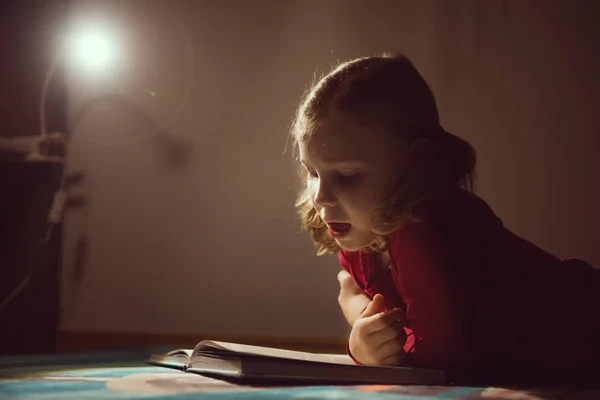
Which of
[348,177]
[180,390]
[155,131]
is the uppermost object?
[155,131]

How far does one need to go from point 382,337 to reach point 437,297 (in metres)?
0.09

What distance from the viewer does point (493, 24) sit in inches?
62.5

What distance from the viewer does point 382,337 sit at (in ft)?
2.55

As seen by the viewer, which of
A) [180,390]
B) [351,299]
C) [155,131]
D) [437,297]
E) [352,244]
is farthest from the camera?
[155,131]

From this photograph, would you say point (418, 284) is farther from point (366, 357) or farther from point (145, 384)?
point (145, 384)

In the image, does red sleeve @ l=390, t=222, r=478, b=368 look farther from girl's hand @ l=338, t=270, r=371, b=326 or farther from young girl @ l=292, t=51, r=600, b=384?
girl's hand @ l=338, t=270, r=371, b=326

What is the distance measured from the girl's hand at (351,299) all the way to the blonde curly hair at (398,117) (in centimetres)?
15

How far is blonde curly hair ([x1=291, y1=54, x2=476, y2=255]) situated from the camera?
80 centimetres

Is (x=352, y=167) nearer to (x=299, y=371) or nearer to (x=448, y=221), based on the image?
(x=448, y=221)

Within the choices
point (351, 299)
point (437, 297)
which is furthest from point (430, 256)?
point (351, 299)

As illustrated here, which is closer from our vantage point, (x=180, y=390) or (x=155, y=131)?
(x=180, y=390)

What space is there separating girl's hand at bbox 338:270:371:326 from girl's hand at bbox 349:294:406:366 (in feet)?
0.51

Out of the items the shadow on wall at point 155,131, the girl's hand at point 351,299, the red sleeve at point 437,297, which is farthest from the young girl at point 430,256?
the shadow on wall at point 155,131

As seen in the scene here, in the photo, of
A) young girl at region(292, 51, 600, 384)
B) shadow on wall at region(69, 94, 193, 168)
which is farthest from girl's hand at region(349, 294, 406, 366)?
shadow on wall at region(69, 94, 193, 168)
